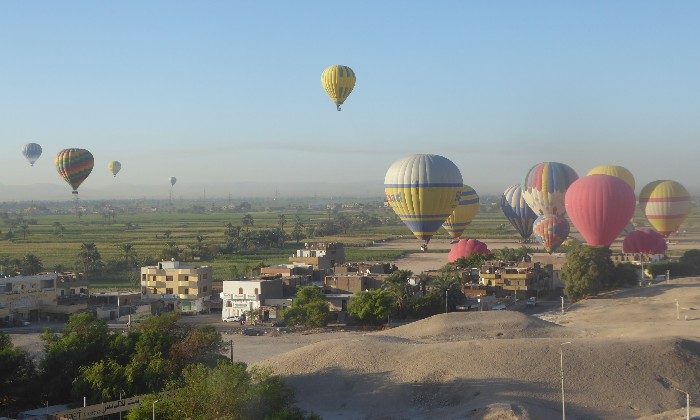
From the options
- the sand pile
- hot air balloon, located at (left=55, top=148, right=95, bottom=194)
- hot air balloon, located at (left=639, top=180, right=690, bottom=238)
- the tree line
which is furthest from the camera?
hot air balloon, located at (left=639, top=180, right=690, bottom=238)

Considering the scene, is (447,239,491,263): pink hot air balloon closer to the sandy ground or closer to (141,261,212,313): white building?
(141,261,212,313): white building

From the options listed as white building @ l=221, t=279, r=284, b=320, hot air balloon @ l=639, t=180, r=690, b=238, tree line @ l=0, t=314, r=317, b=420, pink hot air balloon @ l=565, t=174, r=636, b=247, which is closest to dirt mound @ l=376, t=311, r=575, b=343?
tree line @ l=0, t=314, r=317, b=420

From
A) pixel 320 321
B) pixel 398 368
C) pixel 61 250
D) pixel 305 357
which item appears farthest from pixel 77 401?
pixel 61 250

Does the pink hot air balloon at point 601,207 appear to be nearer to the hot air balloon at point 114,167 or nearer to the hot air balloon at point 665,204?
the hot air balloon at point 665,204

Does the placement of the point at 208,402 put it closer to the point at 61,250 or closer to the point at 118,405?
the point at 118,405

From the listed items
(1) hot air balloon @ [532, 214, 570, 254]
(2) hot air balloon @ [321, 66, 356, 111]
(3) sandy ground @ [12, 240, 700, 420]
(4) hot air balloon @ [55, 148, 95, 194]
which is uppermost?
(2) hot air balloon @ [321, 66, 356, 111]

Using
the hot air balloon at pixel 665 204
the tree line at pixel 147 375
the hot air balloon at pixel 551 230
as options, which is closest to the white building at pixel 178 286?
the tree line at pixel 147 375

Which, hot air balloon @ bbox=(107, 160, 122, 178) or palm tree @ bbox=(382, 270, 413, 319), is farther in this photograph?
hot air balloon @ bbox=(107, 160, 122, 178)

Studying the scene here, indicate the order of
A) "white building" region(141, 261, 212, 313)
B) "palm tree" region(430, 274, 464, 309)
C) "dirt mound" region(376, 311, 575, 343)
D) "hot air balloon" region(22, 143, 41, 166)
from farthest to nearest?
"hot air balloon" region(22, 143, 41, 166)
"white building" region(141, 261, 212, 313)
"palm tree" region(430, 274, 464, 309)
"dirt mound" region(376, 311, 575, 343)
